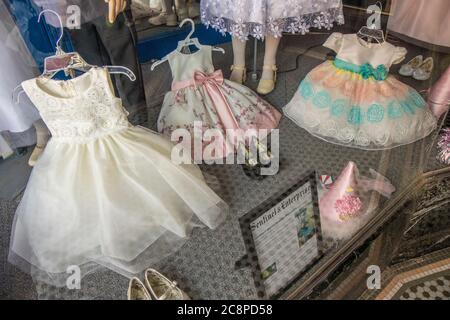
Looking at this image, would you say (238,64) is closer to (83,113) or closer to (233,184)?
(233,184)

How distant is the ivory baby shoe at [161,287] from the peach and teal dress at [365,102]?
932mm

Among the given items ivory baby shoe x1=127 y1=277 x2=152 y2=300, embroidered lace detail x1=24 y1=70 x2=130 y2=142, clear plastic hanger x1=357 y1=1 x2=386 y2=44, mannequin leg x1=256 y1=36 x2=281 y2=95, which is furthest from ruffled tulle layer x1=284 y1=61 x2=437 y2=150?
ivory baby shoe x1=127 y1=277 x2=152 y2=300

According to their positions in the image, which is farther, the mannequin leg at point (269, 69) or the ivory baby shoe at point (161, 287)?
the mannequin leg at point (269, 69)

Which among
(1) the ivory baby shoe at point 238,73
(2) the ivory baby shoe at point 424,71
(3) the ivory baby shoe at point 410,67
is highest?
(3) the ivory baby shoe at point 410,67

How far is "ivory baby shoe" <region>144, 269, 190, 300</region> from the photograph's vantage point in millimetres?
931

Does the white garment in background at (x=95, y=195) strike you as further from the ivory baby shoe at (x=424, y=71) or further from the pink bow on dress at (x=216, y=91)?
the ivory baby shoe at (x=424, y=71)

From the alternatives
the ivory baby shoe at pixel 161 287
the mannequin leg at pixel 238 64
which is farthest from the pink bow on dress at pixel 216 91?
the ivory baby shoe at pixel 161 287

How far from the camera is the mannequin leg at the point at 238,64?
5.95ft

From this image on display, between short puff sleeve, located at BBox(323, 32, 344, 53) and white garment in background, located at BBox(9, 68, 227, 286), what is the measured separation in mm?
927

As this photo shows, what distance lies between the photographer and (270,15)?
1483 millimetres

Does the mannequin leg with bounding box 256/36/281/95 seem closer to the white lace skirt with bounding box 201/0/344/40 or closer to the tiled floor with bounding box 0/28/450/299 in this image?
the tiled floor with bounding box 0/28/450/299

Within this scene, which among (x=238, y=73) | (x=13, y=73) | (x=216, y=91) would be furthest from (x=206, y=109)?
(x=13, y=73)

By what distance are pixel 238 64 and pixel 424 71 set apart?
937mm
